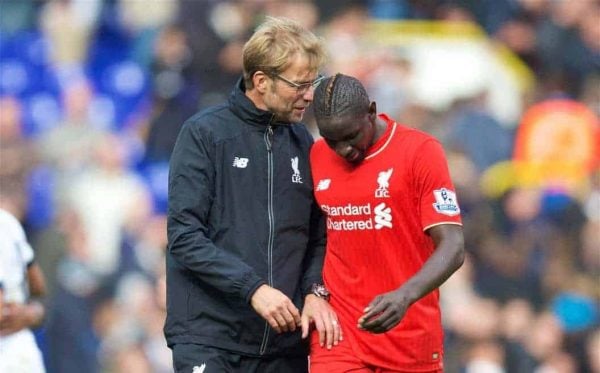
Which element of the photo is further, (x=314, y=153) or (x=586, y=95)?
(x=586, y=95)

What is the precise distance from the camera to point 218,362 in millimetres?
A: 5789

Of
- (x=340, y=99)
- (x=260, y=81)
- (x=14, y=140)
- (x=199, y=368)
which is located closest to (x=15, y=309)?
(x=199, y=368)

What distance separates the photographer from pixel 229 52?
12289 millimetres

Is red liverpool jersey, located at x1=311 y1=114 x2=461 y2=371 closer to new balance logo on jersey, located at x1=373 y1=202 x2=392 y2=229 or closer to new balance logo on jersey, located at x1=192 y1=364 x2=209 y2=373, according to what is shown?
new balance logo on jersey, located at x1=373 y1=202 x2=392 y2=229

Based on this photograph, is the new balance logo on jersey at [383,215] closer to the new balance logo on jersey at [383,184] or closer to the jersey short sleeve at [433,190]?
the new balance logo on jersey at [383,184]

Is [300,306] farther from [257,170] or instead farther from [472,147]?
[472,147]

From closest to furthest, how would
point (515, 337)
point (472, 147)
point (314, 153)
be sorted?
point (314, 153) → point (515, 337) → point (472, 147)

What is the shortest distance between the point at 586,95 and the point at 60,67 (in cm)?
489

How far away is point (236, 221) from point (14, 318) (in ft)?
4.16

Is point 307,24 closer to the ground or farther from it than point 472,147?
farther from it

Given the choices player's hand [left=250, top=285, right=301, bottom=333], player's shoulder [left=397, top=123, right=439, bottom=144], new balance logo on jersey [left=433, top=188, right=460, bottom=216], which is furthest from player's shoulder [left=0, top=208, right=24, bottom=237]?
new balance logo on jersey [left=433, top=188, right=460, bottom=216]

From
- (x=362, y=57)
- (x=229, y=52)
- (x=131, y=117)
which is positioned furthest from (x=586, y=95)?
(x=131, y=117)

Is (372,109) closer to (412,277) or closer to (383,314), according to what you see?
(412,277)

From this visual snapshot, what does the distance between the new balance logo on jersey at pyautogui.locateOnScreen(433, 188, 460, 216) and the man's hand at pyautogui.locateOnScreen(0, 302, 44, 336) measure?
2109 millimetres
